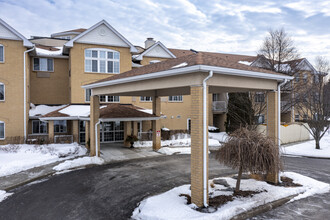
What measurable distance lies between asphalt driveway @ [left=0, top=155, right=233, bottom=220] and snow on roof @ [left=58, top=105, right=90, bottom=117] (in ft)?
22.3

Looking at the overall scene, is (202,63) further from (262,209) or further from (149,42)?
(149,42)

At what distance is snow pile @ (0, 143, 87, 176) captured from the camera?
1176cm

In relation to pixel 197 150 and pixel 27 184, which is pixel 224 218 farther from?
pixel 27 184

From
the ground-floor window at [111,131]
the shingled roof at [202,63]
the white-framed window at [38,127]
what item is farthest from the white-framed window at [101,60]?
the shingled roof at [202,63]

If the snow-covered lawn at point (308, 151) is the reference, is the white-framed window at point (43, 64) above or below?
above

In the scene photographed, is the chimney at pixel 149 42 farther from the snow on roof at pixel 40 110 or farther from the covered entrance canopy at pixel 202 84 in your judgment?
the covered entrance canopy at pixel 202 84

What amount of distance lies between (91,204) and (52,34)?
37452mm

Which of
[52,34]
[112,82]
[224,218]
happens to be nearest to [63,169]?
[112,82]

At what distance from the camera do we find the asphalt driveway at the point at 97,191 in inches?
277

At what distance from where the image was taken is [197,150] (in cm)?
693

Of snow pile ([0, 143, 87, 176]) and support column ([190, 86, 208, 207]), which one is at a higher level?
support column ([190, 86, 208, 207])

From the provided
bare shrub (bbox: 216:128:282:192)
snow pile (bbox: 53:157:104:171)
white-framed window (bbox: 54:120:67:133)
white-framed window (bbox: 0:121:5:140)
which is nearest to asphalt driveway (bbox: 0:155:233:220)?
snow pile (bbox: 53:157:104:171)

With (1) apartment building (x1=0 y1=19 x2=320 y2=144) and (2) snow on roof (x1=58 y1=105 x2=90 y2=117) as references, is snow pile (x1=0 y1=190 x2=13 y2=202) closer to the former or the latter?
(1) apartment building (x1=0 y1=19 x2=320 y2=144)

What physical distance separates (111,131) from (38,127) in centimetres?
640
